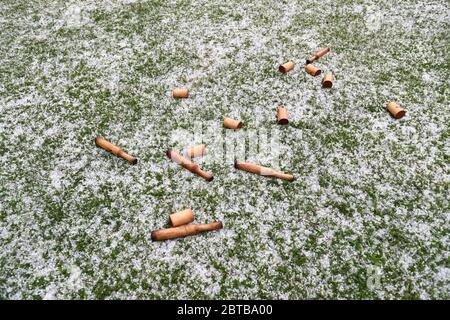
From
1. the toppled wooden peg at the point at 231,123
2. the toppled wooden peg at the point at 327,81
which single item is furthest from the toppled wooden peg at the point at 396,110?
the toppled wooden peg at the point at 231,123

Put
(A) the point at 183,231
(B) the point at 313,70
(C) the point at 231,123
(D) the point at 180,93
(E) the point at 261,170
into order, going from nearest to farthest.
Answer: (A) the point at 183,231
(E) the point at 261,170
(C) the point at 231,123
(D) the point at 180,93
(B) the point at 313,70

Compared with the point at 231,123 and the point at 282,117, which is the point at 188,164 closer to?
the point at 231,123

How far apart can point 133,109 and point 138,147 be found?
22.7 inches

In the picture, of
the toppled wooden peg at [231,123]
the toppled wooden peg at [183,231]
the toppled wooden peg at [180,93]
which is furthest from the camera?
the toppled wooden peg at [180,93]

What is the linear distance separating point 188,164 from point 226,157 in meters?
0.39

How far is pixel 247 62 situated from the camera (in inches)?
187

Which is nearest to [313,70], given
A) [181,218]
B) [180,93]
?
[180,93]

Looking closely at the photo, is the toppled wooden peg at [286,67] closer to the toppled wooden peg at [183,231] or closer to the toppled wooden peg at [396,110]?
the toppled wooden peg at [396,110]

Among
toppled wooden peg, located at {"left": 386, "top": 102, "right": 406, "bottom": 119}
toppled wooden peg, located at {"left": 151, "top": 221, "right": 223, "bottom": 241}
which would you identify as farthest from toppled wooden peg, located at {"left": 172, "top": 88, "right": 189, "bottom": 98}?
toppled wooden peg, located at {"left": 386, "top": 102, "right": 406, "bottom": 119}

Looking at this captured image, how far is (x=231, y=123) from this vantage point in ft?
13.1

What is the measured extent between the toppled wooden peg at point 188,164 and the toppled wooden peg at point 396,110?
205cm

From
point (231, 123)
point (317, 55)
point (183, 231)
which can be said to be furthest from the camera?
point (317, 55)

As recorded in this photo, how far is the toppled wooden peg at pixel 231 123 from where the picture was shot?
156 inches

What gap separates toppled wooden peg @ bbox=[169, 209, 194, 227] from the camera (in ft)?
10.7
